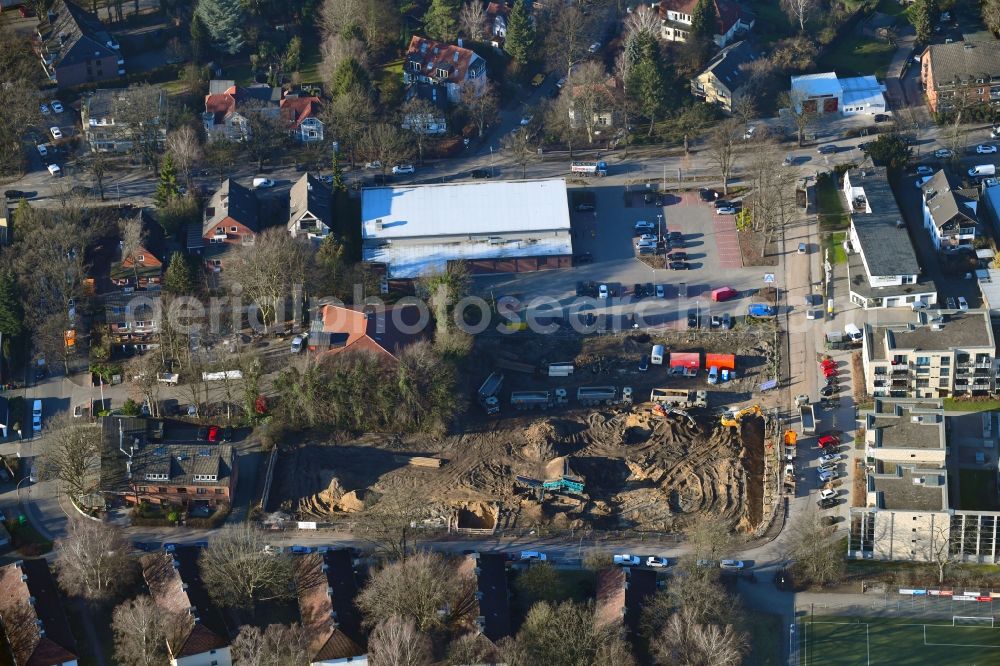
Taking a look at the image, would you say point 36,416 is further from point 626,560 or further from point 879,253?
point 879,253

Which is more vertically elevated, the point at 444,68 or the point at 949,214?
the point at 444,68

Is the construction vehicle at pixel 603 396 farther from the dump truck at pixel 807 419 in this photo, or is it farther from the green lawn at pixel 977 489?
the green lawn at pixel 977 489

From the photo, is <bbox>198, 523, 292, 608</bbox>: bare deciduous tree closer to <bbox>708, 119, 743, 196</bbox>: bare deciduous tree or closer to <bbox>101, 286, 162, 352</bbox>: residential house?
<bbox>101, 286, 162, 352</bbox>: residential house

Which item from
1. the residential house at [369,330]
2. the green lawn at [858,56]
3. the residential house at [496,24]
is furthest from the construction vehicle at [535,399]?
the green lawn at [858,56]

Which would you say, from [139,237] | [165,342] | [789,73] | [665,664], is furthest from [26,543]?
[789,73]

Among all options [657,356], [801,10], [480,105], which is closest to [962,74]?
[801,10]

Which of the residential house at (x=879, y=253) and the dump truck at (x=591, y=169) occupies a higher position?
the dump truck at (x=591, y=169)
